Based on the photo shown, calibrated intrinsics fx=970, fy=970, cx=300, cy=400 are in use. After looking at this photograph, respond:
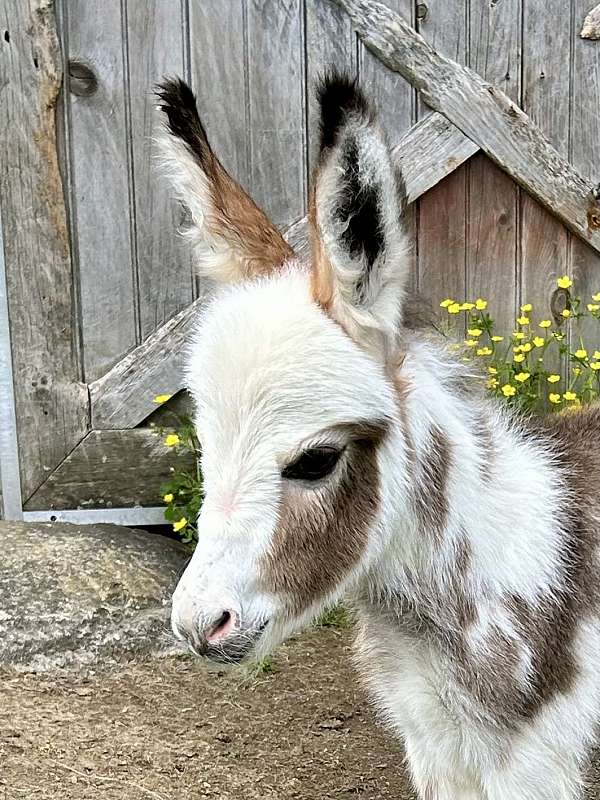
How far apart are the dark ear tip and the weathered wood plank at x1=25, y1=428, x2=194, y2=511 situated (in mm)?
2583

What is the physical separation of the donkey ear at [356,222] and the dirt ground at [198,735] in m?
1.66

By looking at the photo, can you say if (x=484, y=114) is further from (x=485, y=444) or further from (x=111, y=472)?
(x=485, y=444)

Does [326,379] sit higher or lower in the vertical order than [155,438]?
higher

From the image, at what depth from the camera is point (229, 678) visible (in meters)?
3.51

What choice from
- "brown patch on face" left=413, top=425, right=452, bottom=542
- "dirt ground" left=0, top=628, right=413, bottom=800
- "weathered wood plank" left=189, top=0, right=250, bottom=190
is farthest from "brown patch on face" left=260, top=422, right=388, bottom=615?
"weathered wood plank" left=189, top=0, right=250, bottom=190

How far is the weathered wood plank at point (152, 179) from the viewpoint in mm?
3740

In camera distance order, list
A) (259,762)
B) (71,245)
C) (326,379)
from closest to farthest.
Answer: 1. (326,379)
2. (259,762)
3. (71,245)

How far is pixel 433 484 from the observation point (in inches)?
75.0

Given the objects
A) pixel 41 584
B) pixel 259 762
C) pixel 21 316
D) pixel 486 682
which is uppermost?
pixel 21 316

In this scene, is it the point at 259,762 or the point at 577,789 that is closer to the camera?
the point at 577,789

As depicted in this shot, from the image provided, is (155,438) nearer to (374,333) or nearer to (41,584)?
(41,584)

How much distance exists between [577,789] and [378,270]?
116cm

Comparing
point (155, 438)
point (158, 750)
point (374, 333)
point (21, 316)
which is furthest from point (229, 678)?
point (374, 333)

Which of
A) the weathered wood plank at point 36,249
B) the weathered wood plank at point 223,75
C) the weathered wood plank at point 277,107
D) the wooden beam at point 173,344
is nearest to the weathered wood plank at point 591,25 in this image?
the wooden beam at point 173,344
